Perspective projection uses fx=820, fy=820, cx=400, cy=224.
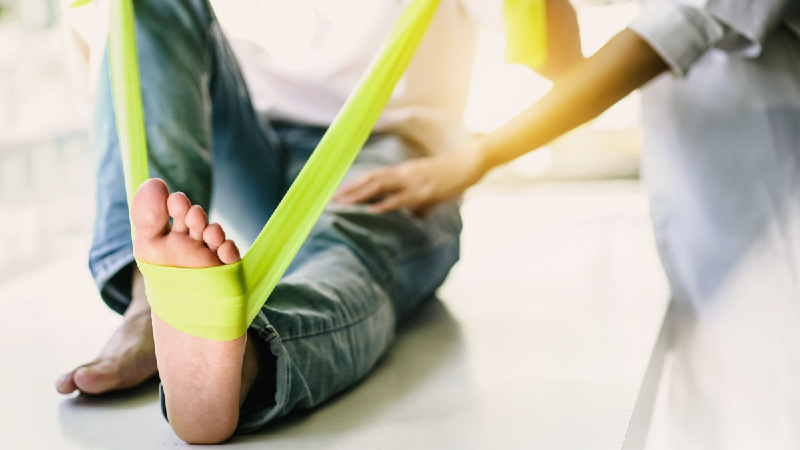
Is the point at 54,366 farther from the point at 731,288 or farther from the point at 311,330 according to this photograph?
the point at 731,288

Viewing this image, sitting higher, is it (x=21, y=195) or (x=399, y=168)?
(x=399, y=168)

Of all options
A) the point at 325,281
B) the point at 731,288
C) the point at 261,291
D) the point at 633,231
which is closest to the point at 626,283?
the point at 731,288

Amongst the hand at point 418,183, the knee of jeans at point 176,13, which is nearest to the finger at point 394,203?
the hand at point 418,183

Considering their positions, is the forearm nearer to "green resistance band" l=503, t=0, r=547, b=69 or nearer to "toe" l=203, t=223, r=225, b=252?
"green resistance band" l=503, t=0, r=547, b=69

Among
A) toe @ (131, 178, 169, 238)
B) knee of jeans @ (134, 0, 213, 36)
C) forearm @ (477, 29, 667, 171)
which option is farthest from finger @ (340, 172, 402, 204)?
toe @ (131, 178, 169, 238)

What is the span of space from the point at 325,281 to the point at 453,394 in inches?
5.6

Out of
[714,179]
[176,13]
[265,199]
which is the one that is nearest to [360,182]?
[265,199]

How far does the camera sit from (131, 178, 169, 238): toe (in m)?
0.49

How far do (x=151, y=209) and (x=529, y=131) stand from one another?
37 centimetres

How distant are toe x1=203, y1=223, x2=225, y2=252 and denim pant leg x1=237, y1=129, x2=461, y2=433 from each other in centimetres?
9

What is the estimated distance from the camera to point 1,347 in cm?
84

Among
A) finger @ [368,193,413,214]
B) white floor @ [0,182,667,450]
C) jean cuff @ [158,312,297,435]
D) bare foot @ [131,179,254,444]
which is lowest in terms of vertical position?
white floor @ [0,182,667,450]

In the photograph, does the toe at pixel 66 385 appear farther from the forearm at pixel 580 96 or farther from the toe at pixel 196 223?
the forearm at pixel 580 96

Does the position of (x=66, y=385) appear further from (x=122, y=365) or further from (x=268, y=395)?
(x=268, y=395)
